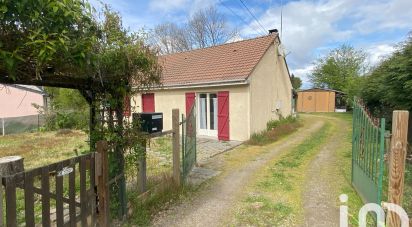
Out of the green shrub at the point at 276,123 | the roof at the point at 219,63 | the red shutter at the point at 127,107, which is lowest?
the green shrub at the point at 276,123

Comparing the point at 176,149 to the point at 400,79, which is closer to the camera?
the point at 176,149

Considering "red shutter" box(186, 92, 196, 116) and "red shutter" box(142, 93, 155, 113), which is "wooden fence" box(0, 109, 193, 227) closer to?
"red shutter" box(186, 92, 196, 116)

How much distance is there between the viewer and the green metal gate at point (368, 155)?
12.0ft

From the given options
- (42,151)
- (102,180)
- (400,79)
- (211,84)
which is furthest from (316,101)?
(102,180)

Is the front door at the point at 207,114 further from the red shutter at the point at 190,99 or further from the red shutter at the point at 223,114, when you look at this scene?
the red shutter at the point at 223,114

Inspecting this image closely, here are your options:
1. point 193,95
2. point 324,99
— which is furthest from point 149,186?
point 324,99

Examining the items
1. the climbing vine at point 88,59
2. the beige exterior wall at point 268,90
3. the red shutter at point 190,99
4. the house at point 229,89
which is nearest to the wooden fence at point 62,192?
the climbing vine at point 88,59

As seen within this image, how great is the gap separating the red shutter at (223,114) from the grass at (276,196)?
4009 millimetres

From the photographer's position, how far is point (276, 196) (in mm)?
5176

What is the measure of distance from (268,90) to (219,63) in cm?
281

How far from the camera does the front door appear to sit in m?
12.5

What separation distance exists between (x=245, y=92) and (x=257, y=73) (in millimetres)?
1397

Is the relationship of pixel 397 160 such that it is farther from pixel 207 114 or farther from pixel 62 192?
pixel 207 114

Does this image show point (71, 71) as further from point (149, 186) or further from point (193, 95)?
point (193, 95)
